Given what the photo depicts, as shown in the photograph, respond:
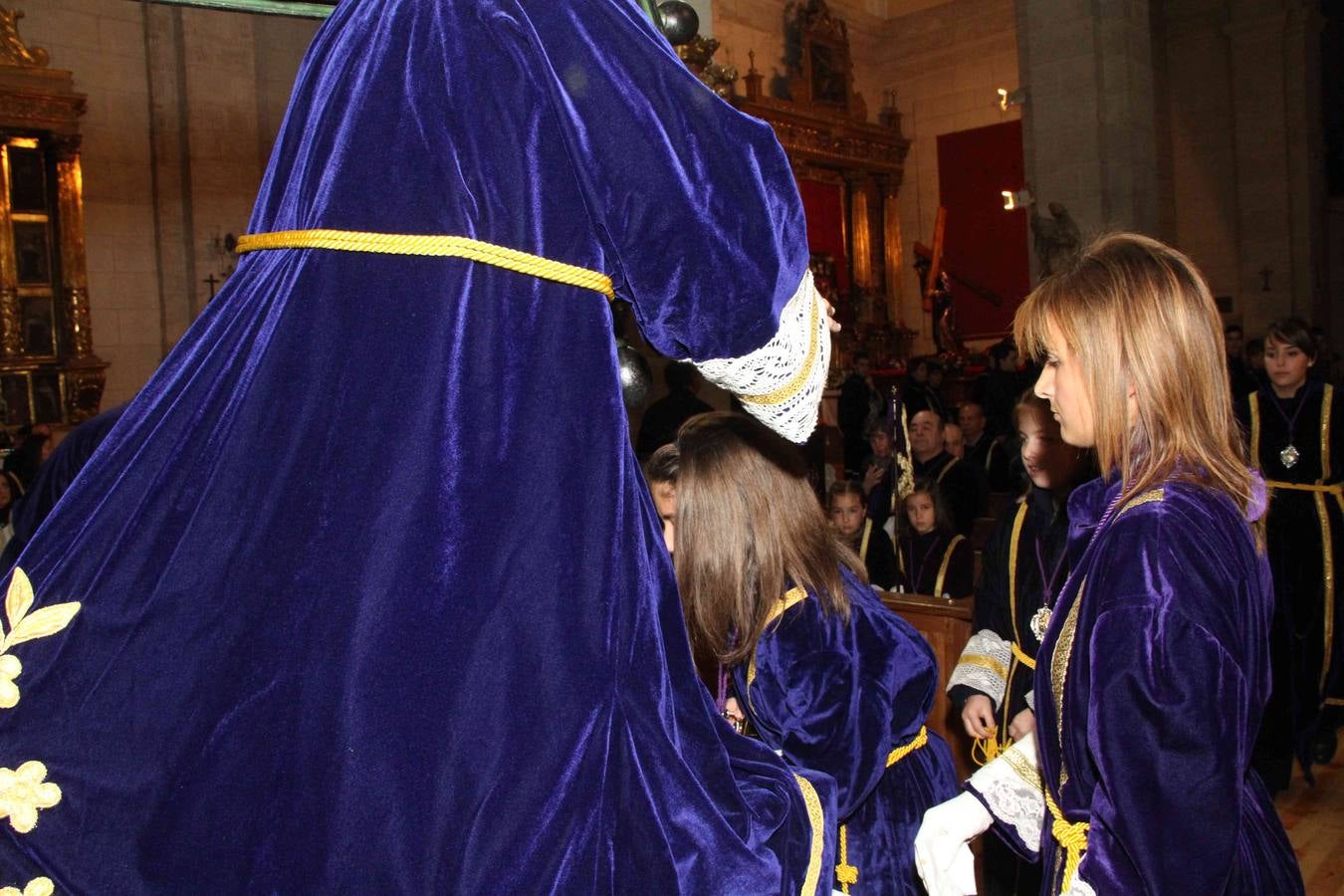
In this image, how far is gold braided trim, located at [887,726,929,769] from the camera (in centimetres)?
231

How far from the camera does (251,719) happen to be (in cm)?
99

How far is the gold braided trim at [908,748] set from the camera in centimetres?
231

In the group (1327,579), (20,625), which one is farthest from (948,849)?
(1327,579)

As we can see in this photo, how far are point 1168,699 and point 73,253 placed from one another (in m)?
12.3

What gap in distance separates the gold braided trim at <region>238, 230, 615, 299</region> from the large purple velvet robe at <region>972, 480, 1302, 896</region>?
Result: 0.82 metres

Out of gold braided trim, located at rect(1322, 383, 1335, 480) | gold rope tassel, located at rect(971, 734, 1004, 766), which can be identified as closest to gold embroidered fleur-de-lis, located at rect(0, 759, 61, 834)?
gold rope tassel, located at rect(971, 734, 1004, 766)

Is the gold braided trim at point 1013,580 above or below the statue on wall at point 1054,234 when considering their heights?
below

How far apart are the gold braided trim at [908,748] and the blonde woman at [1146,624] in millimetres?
496

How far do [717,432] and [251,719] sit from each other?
4.54 ft

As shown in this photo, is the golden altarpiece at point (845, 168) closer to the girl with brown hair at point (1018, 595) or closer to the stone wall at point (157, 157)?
the stone wall at point (157, 157)

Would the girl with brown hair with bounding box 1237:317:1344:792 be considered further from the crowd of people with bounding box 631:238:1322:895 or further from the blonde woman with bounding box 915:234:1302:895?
the blonde woman with bounding box 915:234:1302:895

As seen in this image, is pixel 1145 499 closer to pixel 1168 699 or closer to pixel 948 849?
pixel 1168 699

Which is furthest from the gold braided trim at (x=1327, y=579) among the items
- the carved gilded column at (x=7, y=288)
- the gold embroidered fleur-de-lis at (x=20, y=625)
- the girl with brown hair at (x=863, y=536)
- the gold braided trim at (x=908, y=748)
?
the carved gilded column at (x=7, y=288)

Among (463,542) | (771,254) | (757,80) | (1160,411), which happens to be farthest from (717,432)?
(757,80)
